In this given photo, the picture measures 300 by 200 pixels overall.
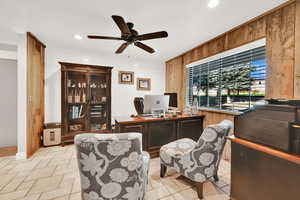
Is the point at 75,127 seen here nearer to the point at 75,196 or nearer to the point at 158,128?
the point at 75,196

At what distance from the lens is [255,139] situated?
52.6 inches

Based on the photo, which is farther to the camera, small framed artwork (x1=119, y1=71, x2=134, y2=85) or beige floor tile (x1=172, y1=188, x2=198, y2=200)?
small framed artwork (x1=119, y1=71, x2=134, y2=85)

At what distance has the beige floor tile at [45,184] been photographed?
5.95 feet

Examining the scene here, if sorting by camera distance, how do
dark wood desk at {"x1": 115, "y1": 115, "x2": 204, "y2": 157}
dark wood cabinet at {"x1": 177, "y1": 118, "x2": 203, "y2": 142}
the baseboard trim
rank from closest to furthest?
dark wood desk at {"x1": 115, "y1": 115, "x2": 204, "y2": 157} < the baseboard trim < dark wood cabinet at {"x1": 177, "y1": 118, "x2": 203, "y2": 142}

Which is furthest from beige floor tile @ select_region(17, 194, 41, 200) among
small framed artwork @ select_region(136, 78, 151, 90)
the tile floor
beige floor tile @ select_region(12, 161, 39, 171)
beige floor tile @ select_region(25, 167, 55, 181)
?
small framed artwork @ select_region(136, 78, 151, 90)

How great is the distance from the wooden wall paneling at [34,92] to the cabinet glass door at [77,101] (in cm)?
63

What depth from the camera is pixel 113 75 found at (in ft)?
14.2

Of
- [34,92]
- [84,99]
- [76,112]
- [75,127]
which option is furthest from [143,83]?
[34,92]

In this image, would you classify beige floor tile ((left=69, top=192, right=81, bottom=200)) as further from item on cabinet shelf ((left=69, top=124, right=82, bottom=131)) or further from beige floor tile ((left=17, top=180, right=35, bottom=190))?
item on cabinet shelf ((left=69, top=124, right=82, bottom=131))

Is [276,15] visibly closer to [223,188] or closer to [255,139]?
[255,139]

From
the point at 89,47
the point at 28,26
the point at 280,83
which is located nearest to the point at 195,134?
the point at 280,83

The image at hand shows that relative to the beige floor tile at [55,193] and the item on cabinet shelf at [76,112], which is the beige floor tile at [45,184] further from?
the item on cabinet shelf at [76,112]

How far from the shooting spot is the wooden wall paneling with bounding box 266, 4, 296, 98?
5.95 feet

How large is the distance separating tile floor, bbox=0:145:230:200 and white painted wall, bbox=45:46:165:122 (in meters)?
1.48
